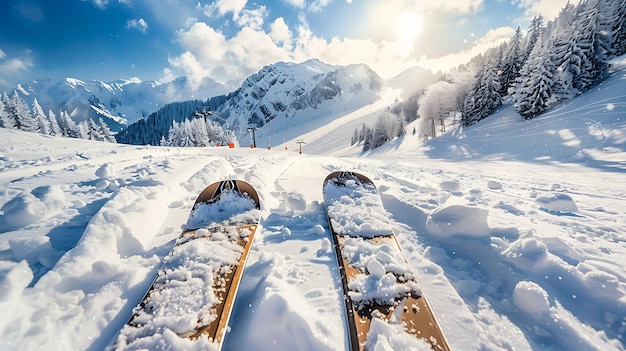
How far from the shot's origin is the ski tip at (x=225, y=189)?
501cm

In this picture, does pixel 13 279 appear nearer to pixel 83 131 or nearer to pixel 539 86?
pixel 539 86

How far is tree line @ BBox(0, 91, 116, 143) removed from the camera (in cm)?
3884

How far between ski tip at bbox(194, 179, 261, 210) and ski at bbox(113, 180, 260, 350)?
0.56 m

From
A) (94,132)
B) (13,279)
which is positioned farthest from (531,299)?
(94,132)

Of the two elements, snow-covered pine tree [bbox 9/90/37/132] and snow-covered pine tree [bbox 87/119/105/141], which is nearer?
snow-covered pine tree [bbox 9/90/37/132]

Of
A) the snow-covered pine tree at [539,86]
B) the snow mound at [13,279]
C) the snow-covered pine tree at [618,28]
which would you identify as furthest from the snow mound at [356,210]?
the snow-covered pine tree at [618,28]

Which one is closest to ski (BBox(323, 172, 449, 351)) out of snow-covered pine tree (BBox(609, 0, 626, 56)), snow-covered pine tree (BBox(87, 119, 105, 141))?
snow-covered pine tree (BBox(609, 0, 626, 56))

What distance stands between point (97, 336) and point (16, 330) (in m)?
0.61

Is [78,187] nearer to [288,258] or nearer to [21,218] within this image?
[21,218]

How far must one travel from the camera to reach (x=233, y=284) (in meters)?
2.83

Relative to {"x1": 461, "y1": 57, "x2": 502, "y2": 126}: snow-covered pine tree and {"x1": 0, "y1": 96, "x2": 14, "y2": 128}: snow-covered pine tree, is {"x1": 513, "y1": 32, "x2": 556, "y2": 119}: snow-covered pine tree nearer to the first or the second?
{"x1": 461, "y1": 57, "x2": 502, "y2": 126}: snow-covered pine tree

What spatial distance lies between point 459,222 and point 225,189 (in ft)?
14.3

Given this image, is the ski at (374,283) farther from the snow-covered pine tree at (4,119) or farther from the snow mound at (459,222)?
the snow-covered pine tree at (4,119)

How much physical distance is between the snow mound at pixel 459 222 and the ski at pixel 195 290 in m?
3.04
